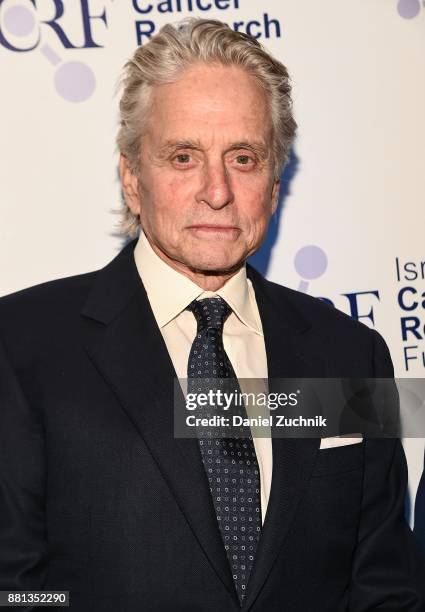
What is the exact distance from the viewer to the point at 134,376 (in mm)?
2191

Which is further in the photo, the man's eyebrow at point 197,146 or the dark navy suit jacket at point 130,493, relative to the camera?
the man's eyebrow at point 197,146

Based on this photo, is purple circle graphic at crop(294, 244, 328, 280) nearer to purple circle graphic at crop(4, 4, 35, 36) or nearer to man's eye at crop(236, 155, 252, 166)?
man's eye at crop(236, 155, 252, 166)

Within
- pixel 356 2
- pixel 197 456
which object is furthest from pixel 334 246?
A: pixel 197 456

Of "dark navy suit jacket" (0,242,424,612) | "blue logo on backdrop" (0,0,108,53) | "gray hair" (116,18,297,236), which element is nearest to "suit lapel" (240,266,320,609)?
"dark navy suit jacket" (0,242,424,612)

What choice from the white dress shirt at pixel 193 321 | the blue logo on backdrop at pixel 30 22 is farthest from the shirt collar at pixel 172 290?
the blue logo on backdrop at pixel 30 22

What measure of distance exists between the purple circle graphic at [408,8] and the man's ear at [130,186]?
1.28m

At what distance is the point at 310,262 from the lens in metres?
3.15

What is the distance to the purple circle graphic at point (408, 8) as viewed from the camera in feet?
10.5

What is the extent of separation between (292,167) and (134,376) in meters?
1.22

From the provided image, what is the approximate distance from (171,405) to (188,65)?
2.80 feet

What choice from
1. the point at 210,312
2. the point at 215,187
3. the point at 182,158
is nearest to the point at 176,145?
the point at 182,158

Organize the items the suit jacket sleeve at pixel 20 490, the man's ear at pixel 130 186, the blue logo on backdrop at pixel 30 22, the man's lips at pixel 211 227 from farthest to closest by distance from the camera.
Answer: the blue logo on backdrop at pixel 30 22
the man's ear at pixel 130 186
the man's lips at pixel 211 227
the suit jacket sleeve at pixel 20 490

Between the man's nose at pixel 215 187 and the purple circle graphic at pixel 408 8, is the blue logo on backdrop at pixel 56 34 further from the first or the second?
the purple circle graphic at pixel 408 8

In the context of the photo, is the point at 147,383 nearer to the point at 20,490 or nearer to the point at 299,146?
the point at 20,490
